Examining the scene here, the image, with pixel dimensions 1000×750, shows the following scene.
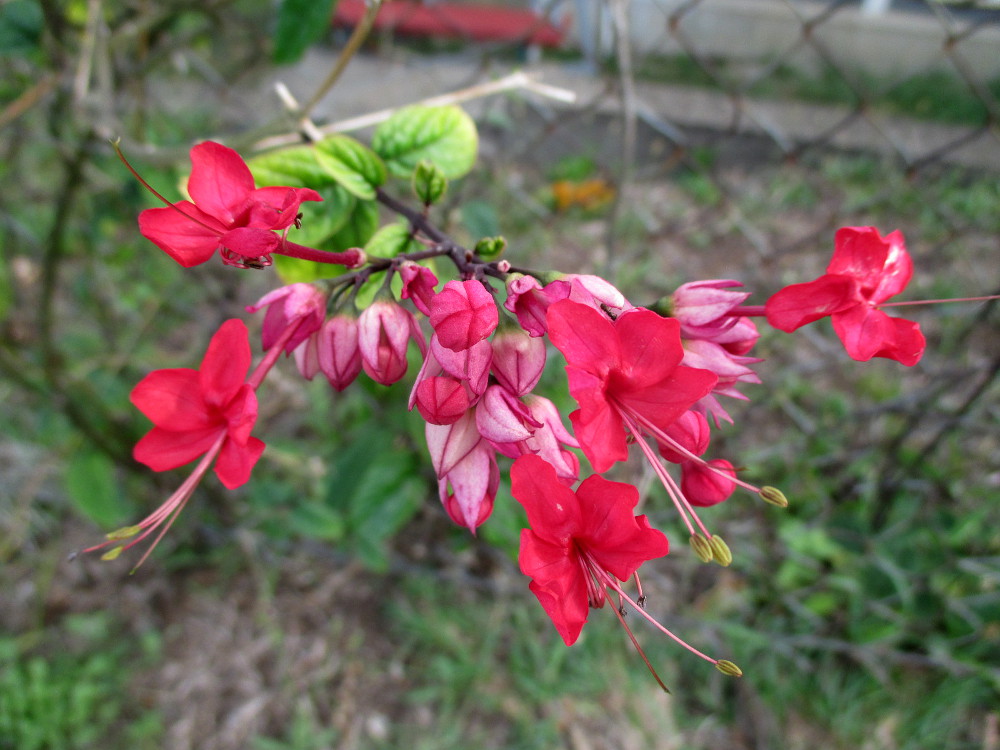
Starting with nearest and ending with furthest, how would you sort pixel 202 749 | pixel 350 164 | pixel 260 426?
pixel 350 164 → pixel 202 749 → pixel 260 426

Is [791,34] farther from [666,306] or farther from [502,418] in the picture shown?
[502,418]

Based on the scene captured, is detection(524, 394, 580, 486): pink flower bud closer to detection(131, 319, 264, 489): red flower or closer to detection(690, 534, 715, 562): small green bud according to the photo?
detection(690, 534, 715, 562): small green bud

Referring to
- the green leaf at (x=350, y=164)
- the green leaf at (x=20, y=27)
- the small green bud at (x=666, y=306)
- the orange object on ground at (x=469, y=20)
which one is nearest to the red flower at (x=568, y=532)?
the small green bud at (x=666, y=306)

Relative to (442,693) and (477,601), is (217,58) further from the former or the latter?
(442,693)

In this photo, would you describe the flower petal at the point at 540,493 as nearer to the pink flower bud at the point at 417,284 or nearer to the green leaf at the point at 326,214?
the pink flower bud at the point at 417,284

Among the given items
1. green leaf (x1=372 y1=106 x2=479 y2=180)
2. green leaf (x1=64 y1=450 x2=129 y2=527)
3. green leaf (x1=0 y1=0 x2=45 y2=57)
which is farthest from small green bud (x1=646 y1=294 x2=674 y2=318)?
green leaf (x1=64 y1=450 x2=129 y2=527)

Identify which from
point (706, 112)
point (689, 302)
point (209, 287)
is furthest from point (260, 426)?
point (706, 112)

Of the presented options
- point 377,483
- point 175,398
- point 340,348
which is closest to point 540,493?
point 340,348

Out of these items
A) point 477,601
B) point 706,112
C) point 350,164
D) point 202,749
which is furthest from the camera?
point 706,112
